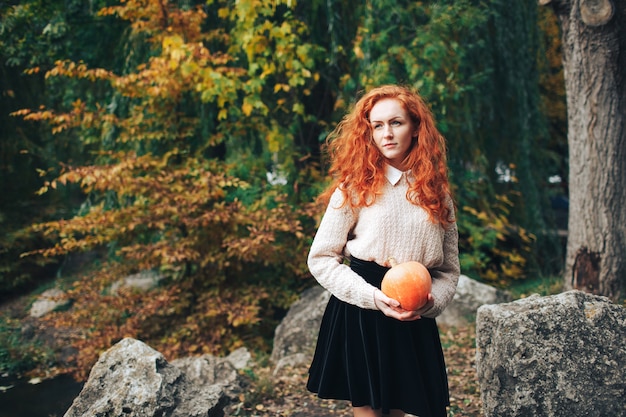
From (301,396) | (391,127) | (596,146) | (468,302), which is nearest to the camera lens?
(391,127)

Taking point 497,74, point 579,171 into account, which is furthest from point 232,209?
point 497,74

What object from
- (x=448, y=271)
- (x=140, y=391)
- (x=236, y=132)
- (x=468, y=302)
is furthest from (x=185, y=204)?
(x=448, y=271)

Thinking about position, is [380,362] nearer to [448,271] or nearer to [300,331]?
[448,271]

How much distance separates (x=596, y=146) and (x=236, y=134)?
3378mm

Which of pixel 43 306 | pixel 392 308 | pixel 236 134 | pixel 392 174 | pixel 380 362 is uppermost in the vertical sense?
pixel 236 134

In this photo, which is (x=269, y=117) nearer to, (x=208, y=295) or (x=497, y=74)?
(x=208, y=295)

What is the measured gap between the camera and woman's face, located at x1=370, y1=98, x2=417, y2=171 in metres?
2.30

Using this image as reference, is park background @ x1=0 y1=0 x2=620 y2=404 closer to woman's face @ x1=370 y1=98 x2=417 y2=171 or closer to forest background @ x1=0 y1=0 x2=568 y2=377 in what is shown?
forest background @ x1=0 y1=0 x2=568 y2=377

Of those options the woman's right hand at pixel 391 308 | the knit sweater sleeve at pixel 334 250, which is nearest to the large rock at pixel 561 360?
the woman's right hand at pixel 391 308

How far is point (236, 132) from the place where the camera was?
236 inches

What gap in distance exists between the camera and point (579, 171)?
15.9 feet

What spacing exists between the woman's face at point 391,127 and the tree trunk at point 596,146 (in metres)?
3.03

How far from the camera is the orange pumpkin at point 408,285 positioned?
202cm

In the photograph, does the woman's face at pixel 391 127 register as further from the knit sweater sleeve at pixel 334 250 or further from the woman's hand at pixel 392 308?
the woman's hand at pixel 392 308
